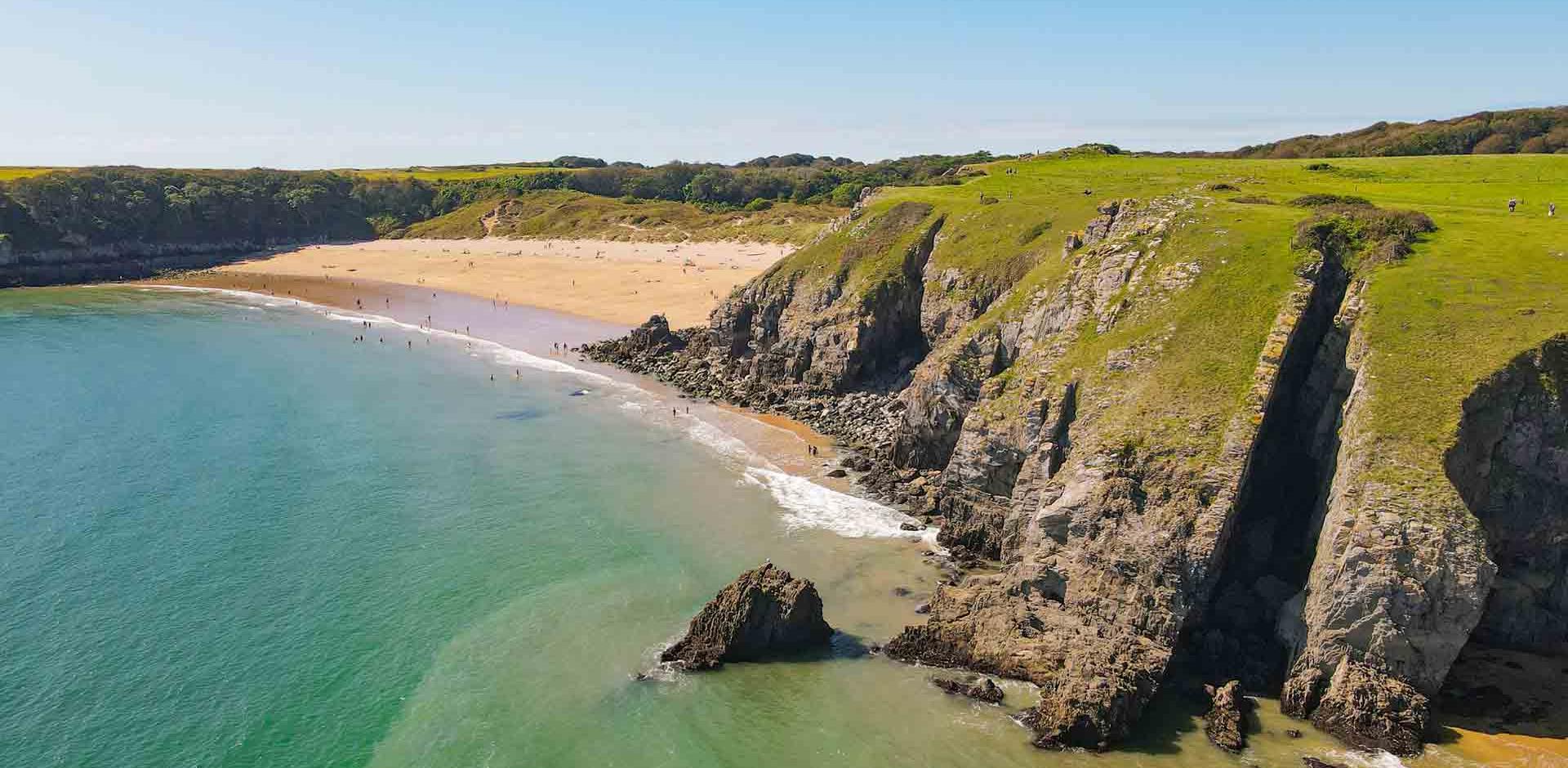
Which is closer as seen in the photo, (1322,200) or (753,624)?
(753,624)

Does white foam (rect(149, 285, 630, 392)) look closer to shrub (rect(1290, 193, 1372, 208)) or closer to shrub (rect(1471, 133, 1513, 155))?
shrub (rect(1290, 193, 1372, 208))

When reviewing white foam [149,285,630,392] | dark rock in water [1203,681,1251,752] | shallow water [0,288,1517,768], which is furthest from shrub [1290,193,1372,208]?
white foam [149,285,630,392]

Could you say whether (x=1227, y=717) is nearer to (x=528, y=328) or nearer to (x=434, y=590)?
(x=434, y=590)

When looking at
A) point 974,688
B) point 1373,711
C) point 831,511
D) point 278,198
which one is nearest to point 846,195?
point 278,198

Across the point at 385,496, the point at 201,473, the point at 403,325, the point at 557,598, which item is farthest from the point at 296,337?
the point at 557,598

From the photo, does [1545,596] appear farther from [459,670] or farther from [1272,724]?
[459,670]

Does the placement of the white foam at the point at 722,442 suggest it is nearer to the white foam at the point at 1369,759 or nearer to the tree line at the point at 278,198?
the white foam at the point at 1369,759

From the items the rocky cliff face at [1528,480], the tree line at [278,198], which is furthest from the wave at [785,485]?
the tree line at [278,198]
